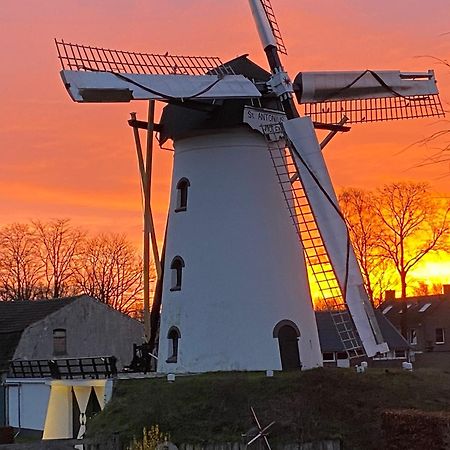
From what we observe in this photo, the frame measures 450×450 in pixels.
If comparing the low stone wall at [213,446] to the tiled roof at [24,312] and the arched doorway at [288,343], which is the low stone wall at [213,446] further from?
the tiled roof at [24,312]

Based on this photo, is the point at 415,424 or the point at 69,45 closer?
the point at 415,424

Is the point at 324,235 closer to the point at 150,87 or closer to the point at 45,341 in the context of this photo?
the point at 150,87

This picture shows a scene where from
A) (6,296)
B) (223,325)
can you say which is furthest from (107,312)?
(6,296)

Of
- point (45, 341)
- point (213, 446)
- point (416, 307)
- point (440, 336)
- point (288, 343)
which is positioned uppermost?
point (416, 307)

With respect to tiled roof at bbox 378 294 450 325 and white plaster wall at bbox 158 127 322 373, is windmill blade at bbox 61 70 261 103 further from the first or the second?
tiled roof at bbox 378 294 450 325

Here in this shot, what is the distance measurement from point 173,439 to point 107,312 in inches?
777

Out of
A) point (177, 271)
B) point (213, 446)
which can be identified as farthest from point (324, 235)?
point (213, 446)

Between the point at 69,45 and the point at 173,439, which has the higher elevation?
the point at 69,45

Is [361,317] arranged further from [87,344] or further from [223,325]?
[87,344]

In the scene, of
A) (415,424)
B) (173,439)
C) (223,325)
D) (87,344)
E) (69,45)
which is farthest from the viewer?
(87,344)

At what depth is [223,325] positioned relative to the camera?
23.4 meters

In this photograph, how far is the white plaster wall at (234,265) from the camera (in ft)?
76.7

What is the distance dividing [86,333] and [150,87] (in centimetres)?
1768

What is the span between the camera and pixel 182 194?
82.0ft
